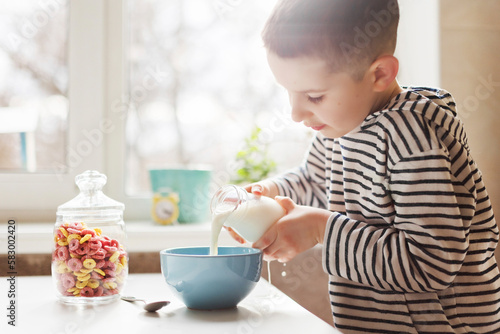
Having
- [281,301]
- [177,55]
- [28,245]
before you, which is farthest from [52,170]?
[281,301]

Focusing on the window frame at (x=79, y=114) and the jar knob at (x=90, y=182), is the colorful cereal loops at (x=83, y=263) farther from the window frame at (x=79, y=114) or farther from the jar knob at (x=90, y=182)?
the window frame at (x=79, y=114)

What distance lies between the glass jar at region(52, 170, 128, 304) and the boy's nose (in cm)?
36

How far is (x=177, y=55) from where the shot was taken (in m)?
1.72

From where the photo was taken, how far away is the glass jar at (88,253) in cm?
91

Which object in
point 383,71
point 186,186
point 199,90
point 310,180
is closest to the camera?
point 383,71

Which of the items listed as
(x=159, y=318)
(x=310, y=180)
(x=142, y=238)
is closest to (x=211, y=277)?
(x=159, y=318)

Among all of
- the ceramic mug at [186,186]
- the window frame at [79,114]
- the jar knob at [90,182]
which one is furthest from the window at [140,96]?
the jar knob at [90,182]

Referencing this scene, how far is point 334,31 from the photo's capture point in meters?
0.87

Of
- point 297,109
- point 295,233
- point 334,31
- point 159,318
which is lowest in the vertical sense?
point 159,318

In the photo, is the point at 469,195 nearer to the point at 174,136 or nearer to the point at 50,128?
the point at 174,136

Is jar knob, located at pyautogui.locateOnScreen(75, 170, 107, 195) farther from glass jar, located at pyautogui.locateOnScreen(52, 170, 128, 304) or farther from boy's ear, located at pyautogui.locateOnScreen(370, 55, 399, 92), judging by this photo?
boy's ear, located at pyautogui.locateOnScreen(370, 55, 399, 92)

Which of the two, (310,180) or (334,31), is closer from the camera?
(334,31)

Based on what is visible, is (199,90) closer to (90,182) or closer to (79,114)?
(79,114)

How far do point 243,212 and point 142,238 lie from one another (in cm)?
58
